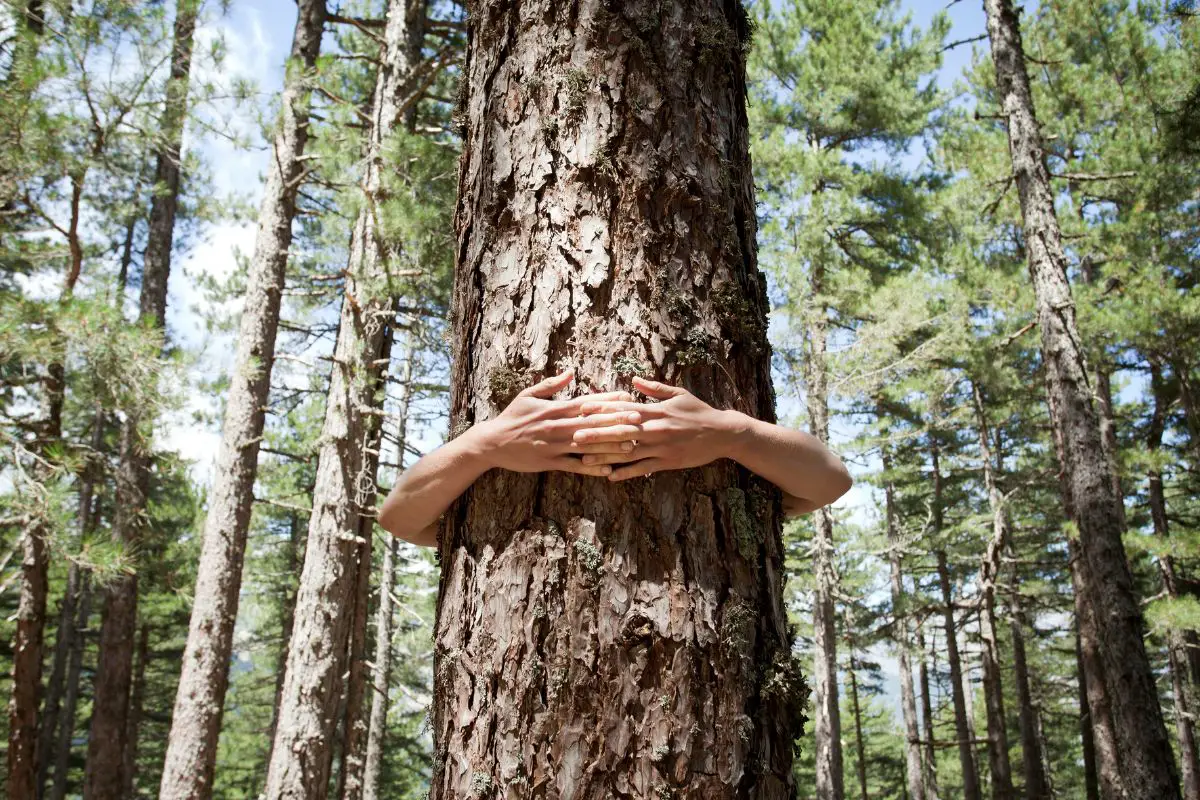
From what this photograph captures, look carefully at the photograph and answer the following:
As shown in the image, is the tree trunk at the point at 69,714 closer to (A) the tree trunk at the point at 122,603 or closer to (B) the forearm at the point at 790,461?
(A) the tree trunk at the point at 122,603

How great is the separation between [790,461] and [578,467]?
479 millimetres

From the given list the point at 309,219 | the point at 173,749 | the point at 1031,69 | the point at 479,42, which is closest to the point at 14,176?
the point at 173,749

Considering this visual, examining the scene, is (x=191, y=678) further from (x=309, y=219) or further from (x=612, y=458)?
(x=309, y=219)

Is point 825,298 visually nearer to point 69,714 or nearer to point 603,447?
point 603,447

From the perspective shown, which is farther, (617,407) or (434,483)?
(434,483)

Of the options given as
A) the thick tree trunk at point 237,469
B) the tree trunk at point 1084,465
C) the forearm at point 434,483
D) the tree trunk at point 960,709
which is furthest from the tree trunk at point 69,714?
the tree trunk at point 960,709

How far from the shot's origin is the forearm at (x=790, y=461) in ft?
5.05

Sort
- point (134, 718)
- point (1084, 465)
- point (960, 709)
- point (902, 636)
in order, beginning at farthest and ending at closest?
point (960, 709) → point (134, 718) → point (902, 636) → point (1084, 465)

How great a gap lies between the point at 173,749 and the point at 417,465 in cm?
696

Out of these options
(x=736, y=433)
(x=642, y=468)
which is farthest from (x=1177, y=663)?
(x=642, y=468)

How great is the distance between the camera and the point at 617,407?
4.82 feet

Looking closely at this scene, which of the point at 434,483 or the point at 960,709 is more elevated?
the point at 434,483

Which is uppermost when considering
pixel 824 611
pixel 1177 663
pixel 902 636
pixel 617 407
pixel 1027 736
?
pixel 824 611

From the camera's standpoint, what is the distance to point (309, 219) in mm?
16172
